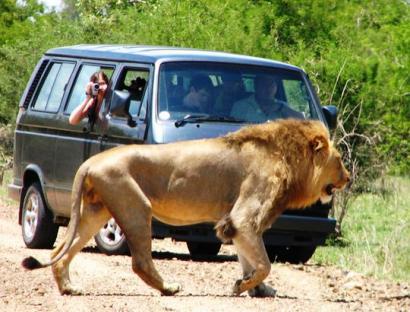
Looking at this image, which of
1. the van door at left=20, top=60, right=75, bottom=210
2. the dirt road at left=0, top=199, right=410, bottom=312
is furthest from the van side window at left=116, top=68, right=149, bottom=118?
the dirt road at left=0, top=199, right=410, bottom=312

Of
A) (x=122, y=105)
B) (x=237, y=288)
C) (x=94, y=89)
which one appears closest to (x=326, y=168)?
(x=237, y=288)

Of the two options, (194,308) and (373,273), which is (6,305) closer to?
(194,308)

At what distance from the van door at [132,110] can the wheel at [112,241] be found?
0.79 m

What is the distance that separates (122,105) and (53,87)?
1.84 m

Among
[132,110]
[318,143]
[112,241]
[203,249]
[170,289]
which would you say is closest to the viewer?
[170,289]

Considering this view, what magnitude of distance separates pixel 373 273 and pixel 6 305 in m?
4.46

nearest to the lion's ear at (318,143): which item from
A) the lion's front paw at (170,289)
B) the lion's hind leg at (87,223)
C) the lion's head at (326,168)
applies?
the lion's head at (326,168)

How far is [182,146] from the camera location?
33.7ft

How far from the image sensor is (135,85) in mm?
13008

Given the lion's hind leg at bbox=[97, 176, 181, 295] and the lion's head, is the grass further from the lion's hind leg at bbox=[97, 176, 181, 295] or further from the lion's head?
the lion's hind leg at bbox=[97, 176, 181, 295]

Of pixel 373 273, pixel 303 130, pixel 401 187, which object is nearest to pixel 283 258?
pixel 373 273

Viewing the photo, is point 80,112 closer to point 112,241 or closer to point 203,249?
point 112,241

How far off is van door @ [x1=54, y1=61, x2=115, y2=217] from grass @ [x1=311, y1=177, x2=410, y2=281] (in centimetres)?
265

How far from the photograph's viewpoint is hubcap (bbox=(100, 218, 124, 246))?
1284 centimetres
